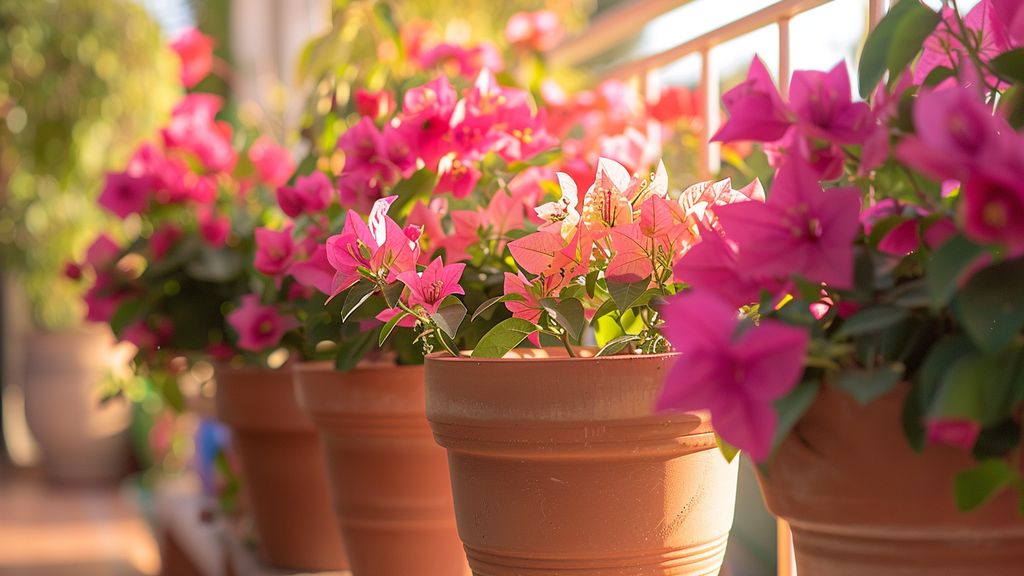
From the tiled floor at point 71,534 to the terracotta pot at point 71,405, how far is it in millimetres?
113

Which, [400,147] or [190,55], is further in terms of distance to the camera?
[190,55]

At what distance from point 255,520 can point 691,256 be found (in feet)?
2.36

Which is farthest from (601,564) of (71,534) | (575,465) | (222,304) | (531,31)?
(71,534)

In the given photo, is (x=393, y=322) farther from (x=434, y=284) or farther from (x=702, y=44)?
(x=702, y=44)

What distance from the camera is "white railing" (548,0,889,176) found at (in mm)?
804

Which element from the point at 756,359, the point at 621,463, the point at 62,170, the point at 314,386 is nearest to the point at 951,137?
the point at 756,359

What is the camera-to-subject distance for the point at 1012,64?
0.40 m

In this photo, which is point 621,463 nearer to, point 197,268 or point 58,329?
point 197,268

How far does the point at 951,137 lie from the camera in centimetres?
32

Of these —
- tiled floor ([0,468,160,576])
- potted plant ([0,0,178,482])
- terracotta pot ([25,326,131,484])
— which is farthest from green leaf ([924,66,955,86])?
terracotta pot ([25,326,131,484])

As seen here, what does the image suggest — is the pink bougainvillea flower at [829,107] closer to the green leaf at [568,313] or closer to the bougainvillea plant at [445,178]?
the green leaf at [568,313]

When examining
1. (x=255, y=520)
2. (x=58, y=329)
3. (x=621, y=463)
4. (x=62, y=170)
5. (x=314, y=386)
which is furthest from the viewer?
(x=58, y=329)

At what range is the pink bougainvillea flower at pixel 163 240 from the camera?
1098mm

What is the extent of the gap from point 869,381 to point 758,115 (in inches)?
5.0
